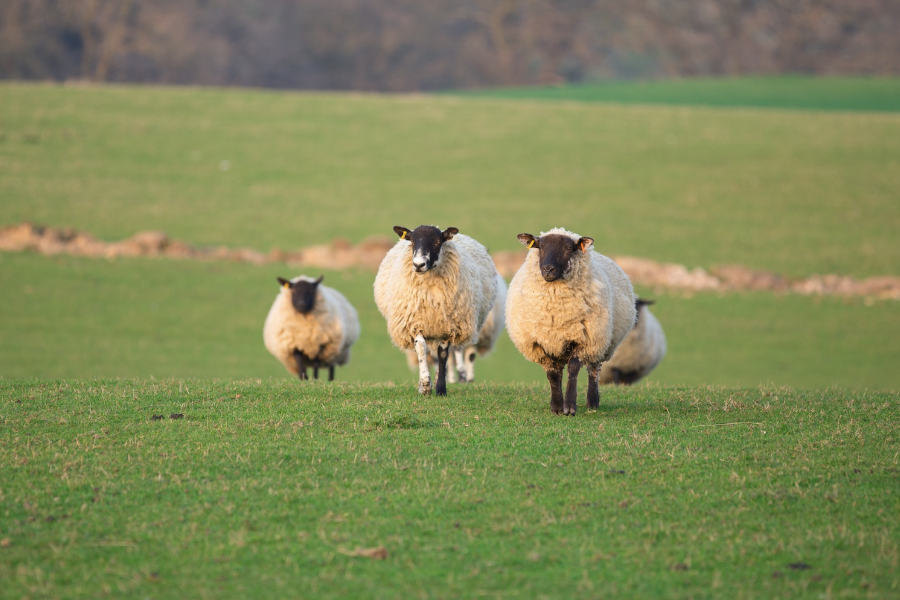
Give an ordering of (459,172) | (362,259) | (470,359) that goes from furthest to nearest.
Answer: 1. (459,172)
2. (362,259)
3. (470,359)

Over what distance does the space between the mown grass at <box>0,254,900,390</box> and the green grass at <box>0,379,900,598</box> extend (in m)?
14.2

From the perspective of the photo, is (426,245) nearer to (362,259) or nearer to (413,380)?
(413,380)

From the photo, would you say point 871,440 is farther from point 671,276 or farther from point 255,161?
point 255,161

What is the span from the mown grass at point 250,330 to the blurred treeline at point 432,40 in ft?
130

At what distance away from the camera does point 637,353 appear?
671 inches

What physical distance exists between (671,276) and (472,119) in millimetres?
22876

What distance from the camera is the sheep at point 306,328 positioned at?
16812 millimetres

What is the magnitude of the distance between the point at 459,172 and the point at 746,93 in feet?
92.5

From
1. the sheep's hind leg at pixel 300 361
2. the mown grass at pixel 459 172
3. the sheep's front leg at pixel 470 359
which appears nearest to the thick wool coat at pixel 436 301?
the sheep's front leg at pixel 470 359

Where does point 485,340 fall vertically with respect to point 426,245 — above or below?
below

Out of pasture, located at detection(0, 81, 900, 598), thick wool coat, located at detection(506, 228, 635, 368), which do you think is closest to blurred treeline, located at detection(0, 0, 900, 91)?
pasture, located at detection(0, 81, 900, 598)

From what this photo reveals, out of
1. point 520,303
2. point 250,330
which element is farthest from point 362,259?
point 520,303

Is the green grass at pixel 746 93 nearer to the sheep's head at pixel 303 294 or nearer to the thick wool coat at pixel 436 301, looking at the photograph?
the sheep's head at pixel 303 294

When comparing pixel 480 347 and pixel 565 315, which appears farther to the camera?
pixel 480 347
